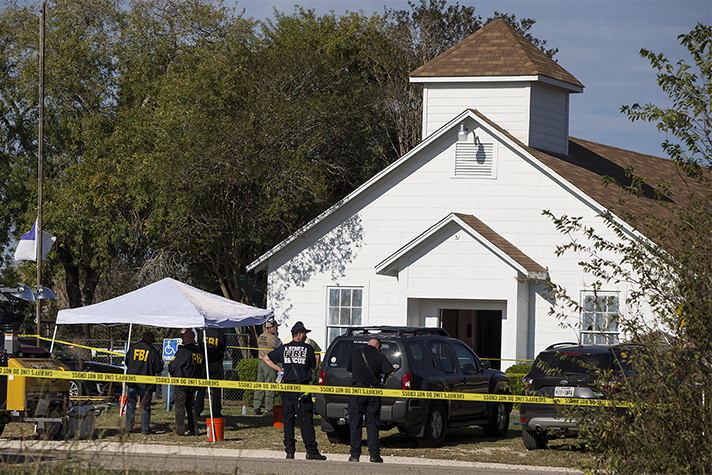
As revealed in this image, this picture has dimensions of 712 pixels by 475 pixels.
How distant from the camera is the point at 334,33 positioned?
36750 mm

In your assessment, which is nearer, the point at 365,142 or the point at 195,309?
the point at 195,309

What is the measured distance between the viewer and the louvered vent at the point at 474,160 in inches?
884

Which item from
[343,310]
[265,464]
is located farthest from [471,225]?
[265,464]

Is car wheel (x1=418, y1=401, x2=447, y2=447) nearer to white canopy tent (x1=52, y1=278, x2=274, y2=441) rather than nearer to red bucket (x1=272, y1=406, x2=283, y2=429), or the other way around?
red bucket (x1=272, y1=406, x2=283, y2=429)

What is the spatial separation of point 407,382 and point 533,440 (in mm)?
2156

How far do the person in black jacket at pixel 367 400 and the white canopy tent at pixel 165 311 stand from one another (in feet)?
13.1

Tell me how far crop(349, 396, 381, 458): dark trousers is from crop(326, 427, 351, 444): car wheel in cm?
203

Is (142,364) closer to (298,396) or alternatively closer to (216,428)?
(216,428)

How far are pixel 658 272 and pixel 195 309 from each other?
954 cm

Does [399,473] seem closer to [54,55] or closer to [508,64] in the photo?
[508,64]

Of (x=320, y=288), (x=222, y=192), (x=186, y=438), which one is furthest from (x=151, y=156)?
(x=186, y=438)

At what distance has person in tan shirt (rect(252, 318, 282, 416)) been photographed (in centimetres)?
1862

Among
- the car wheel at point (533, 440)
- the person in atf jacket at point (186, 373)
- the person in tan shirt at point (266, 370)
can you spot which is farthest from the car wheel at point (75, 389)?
the car wheel at point (533, 440)

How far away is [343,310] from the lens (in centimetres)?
2323
